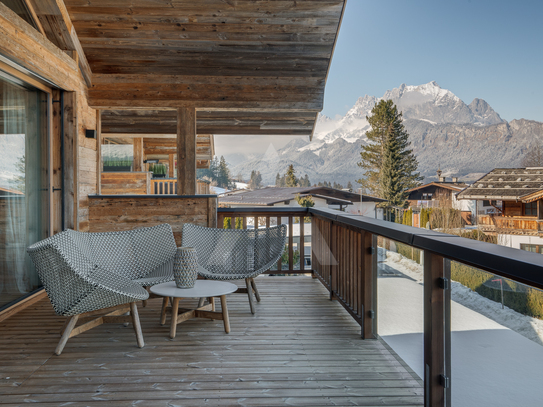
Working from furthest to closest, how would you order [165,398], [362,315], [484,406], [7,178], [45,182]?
[45,182] < [7,178] < [362,315] < [165,398] < [484,406]

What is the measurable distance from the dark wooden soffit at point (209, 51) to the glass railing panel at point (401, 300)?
308 cm

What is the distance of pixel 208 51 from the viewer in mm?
4828

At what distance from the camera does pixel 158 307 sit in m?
3.79

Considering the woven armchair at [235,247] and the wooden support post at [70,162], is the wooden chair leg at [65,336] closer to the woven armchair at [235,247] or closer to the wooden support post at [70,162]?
the woven armchair at [235,247]

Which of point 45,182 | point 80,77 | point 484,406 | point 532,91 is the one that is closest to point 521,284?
point 484,406

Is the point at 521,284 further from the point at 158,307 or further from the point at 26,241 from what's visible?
the point at 26,241

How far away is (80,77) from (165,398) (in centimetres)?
407

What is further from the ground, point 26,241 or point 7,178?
point 7,178

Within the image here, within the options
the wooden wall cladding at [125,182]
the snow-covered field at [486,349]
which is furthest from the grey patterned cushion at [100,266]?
the wooden wall cladding at [125,182]

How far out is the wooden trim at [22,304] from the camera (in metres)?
3.38

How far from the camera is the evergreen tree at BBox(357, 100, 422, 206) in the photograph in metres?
40.3

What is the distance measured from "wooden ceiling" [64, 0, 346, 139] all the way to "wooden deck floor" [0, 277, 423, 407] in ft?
9.42

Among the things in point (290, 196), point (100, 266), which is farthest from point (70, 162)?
point (290, 196)

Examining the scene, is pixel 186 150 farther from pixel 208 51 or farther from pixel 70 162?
pixel 70 162
